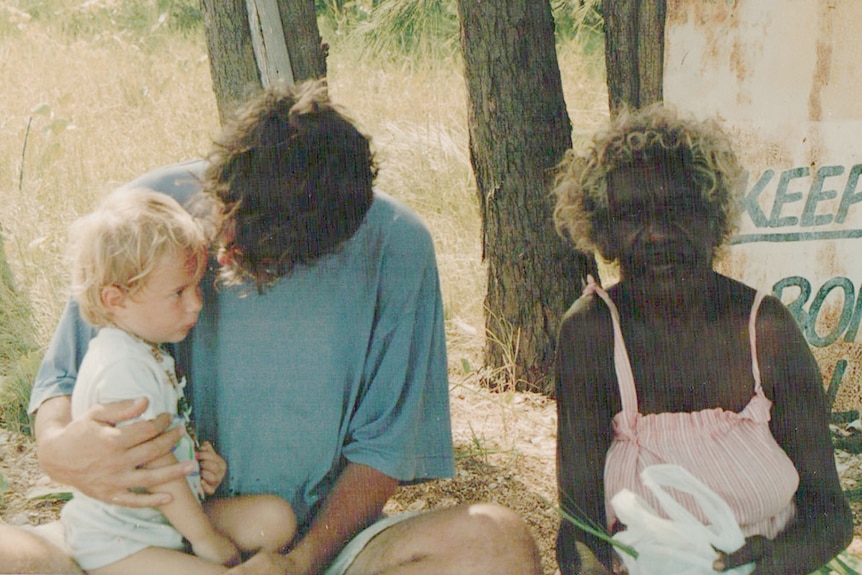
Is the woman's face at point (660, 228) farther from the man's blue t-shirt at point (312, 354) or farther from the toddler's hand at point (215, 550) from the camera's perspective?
the toddler's hand at point (215, 550)

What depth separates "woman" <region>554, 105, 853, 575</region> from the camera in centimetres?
208

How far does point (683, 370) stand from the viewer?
217cm

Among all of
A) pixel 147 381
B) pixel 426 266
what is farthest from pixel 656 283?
pixel 147 381

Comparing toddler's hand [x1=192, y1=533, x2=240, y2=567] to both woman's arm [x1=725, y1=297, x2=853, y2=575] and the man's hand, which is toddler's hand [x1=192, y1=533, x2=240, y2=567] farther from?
woman's arm [x1=725, y1=297, x2=853, y2=575]

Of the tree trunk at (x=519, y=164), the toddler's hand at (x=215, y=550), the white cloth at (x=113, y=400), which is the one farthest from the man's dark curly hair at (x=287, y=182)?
A: the tree trunk at (x=519, y=164)

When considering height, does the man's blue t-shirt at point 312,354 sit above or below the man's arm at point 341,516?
above

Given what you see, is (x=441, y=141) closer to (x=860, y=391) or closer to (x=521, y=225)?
(x=521, y=225)

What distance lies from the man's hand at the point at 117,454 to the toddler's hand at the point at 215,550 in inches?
4.8

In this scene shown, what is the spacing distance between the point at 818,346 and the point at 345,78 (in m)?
5.00

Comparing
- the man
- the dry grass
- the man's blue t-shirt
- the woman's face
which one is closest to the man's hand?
the man

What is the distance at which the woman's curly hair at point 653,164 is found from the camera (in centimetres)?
215

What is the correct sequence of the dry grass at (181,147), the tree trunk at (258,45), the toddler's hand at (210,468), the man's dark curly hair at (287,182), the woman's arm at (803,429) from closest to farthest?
the man's dark curly hair at (287,182), the woman's arm at (803,429), the toddler's hand at (210,468), the tree trunk at (258,45), the dry grass at (181,147)

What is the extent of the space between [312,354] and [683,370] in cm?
81

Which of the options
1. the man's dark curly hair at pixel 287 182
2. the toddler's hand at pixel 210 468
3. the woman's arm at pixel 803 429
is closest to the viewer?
the man's dark curly hair at pixel 287 182
